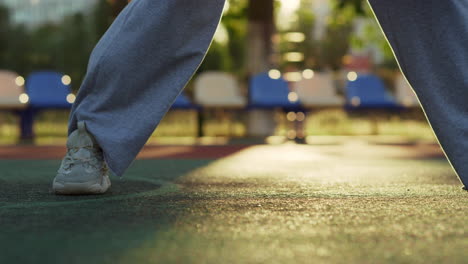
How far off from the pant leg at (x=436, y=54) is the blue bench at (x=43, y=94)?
19.4 feet

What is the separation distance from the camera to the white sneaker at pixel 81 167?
5.82 ft

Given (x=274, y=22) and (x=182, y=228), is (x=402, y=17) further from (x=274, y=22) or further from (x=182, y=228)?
(x=274, y=22)

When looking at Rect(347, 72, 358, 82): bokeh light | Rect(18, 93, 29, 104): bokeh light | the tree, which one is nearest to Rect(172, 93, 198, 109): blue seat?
Rect(18, 93, 29, 104): bokeh light

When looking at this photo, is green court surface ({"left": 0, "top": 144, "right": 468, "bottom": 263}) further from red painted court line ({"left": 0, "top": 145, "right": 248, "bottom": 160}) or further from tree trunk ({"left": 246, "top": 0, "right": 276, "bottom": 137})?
tree trunk ({"left": 246, "top": 0, "right": 276, "bottom": 137})

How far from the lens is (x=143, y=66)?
1810 mm

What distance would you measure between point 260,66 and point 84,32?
8.59m

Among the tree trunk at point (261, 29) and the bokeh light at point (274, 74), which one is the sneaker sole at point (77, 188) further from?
the tree trunk at point (261, 29)

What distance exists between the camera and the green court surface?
106 cm

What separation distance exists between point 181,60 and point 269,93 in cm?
616

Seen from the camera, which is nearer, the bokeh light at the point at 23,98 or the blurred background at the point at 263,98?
the bokeh light at the point at 23,98

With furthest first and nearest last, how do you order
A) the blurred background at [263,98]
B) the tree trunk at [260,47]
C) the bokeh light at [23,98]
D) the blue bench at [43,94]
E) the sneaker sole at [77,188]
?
1. the tree trunk at [260,47]
2. the blurred background at [263,98]
3. the blue bench at [43,94]
4. the bokeh light at [23,98]
5. the sneaker sole at [77,188]

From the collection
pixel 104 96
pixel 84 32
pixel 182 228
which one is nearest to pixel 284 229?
pixel 182 228

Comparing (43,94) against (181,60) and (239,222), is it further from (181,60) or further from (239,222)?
(239,222)

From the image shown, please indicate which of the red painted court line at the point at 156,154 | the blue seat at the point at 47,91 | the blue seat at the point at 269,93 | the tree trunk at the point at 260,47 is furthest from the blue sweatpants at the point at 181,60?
the tree trunk at the point at 260,47
